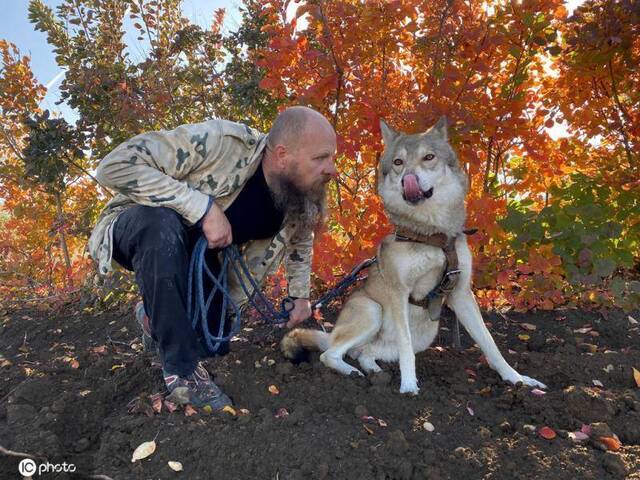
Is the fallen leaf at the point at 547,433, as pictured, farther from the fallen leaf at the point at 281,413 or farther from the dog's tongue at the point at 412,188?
the dog's tongue at the point at 412,188

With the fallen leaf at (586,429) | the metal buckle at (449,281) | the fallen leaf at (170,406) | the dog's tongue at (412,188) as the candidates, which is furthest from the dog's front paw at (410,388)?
the fallen leaf at (170,406)

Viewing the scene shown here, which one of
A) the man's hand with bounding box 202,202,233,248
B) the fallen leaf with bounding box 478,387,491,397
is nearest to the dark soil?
the fallen leaf with bounding box 478,387,491,397

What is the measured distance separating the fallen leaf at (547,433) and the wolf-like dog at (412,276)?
60 centimetres

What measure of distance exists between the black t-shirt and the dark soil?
871mm

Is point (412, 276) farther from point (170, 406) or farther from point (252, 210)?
point (170, 406)

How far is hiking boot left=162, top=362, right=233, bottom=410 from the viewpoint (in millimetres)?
2461

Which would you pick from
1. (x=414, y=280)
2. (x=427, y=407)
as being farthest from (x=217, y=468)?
(x=414, y=280)

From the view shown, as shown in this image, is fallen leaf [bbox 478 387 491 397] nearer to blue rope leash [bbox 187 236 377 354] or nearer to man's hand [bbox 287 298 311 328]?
blue rope leash [bbox 187 236 377 354]

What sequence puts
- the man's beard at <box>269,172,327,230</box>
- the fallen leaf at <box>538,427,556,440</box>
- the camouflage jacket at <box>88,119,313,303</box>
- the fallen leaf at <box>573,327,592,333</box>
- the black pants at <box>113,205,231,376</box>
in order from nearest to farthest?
the fallen leaf at <box>538,427,556,440</box> → the black pants at <box>113,205,231,376</box> → the camouflage jacket at <box>88,119,313,303</box> → the man's beard at <box>269,172,327,230</box> → the fallen leaf at <box>573,327,592,333</box>

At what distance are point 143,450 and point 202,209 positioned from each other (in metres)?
1.21

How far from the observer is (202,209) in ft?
8.68

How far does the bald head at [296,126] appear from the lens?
2.81 meters

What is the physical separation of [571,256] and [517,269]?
372 mm

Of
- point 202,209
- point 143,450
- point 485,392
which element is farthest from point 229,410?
point 485,392
